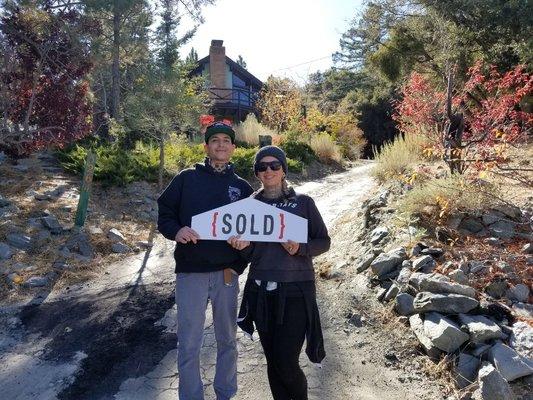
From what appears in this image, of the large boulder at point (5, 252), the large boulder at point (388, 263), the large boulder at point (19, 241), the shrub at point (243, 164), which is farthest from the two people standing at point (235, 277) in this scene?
the shrub at point (243, 164)

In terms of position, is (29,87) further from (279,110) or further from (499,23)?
(279,110)

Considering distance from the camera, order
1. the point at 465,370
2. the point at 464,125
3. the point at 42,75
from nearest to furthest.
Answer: the point at 465,370
the point at 42,75
the point at 464,125

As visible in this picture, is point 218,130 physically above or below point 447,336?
above

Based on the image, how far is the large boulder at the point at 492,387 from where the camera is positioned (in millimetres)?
2750

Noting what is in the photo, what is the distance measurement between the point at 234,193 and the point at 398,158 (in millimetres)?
6499

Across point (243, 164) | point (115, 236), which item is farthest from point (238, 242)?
point (243, 164)

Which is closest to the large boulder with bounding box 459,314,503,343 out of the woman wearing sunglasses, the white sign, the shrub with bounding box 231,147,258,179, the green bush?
the woman wearing sunglasses

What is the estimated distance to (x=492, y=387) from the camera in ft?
9.14

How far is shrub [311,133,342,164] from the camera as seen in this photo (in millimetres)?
16719

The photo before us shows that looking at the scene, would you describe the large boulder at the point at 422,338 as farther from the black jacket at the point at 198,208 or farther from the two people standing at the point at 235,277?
the black jacket at the point at 198,208

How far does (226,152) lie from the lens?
2711 millimetres

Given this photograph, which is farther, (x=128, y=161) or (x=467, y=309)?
(x=128, y=161)

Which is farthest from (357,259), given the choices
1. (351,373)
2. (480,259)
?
(351,373)

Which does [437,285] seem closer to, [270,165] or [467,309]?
[467,309]
